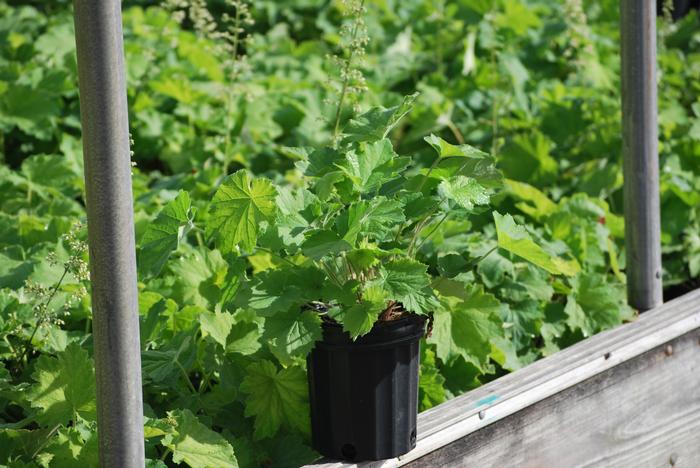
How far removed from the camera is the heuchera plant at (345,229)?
190cm

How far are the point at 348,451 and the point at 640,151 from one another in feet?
3.55

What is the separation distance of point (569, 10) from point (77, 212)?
1952 mm

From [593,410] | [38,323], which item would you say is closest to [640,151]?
[593,410]

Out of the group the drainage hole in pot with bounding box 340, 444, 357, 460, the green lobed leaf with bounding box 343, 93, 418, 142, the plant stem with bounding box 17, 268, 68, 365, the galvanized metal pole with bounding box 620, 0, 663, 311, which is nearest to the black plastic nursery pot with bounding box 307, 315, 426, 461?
the drainage hole in pot with bounding box 340, 444, 357, 460

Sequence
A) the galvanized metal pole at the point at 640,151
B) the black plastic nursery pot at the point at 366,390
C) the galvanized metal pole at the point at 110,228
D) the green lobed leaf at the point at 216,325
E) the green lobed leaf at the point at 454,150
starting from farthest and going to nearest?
the galvanized metal pole at the point at 640,151, the green lobed leaf at the point at 216,325, the green lobed leaf at the point at 454,150, the black plastic nursery pot at the point at 366,390, the galvanized metal pole at the point at 110,228

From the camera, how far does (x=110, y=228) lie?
5.38 ft

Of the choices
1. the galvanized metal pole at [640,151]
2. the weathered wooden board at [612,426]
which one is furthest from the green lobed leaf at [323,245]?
the galvanized metal pole at [640,151]

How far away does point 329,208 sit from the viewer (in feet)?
6.61

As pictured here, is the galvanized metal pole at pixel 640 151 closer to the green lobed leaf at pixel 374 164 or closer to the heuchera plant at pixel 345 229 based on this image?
the heuchera plant at pixel 345 229

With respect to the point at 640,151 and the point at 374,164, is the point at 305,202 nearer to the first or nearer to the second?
the point at 374,164

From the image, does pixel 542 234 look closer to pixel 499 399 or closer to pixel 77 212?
pixel 499 399

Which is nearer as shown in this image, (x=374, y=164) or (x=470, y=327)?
(x=374, y=164)

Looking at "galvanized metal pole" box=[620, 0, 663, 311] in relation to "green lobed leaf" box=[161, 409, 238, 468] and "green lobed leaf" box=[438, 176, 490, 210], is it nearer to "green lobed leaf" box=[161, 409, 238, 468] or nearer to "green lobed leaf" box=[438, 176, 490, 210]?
"green lobed leaf" box=[438, 176, 490, 210]

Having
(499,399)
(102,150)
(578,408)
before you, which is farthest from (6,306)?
(578,408)
